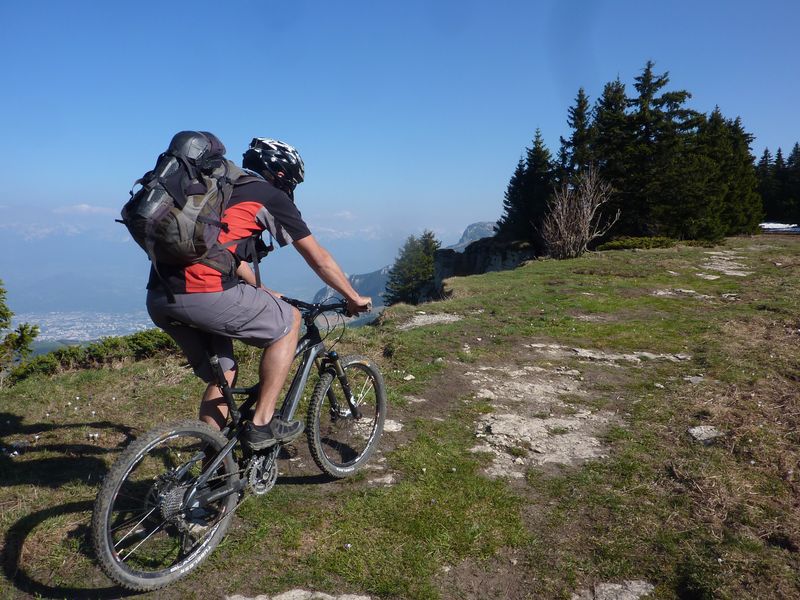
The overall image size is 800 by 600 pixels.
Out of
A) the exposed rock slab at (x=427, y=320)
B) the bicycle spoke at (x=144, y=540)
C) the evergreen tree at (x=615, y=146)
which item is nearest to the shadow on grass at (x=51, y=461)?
the bicycle spoke at (x=144, y=540)

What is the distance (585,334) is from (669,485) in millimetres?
5564

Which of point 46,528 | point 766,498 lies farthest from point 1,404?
point 766,498

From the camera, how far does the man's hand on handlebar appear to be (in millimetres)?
4081

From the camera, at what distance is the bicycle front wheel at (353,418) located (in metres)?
4.54

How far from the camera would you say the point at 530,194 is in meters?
49.3

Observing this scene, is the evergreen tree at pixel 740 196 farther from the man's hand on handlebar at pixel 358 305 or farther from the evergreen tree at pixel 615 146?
the man's hand on handlebar at pixel 358 305

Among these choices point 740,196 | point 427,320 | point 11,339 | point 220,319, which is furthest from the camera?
point 740,196

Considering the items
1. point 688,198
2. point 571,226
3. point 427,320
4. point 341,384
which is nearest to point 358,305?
point 341,384

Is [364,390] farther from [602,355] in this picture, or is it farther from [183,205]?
[602,355]

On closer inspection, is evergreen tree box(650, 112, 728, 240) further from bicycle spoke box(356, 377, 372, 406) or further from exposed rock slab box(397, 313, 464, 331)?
bicycle spoke box(356, 377, 372, 406)

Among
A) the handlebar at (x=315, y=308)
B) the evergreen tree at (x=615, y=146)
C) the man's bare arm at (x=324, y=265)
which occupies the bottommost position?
the handlebar at (x=315, y=308)

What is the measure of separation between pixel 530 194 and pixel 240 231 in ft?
161

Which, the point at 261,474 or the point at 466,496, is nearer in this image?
the point at 261,474

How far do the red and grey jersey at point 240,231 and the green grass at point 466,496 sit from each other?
6.08 feet
